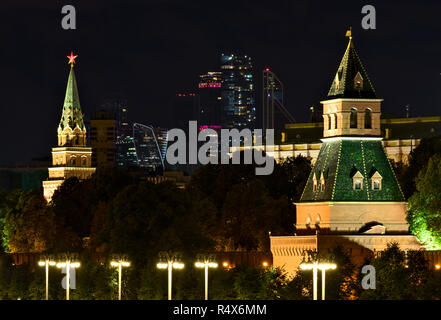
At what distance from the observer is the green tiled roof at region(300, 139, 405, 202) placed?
148500 millimetres

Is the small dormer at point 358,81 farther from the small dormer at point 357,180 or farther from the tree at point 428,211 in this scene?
the tree at point 428,211

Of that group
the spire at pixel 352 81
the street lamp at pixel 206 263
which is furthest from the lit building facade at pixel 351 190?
the street lamp at pixel 206 263

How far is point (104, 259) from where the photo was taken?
171750 millimetres

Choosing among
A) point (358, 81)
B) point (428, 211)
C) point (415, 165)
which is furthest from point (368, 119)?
point (415, 165)

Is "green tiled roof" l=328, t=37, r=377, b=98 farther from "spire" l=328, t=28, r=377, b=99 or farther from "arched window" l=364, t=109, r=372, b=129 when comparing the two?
"arched window" l=364, t=109, r=372, b=129

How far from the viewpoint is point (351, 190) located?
14862 centimetres

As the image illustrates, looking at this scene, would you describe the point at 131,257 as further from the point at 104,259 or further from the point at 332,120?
the point at 332,120

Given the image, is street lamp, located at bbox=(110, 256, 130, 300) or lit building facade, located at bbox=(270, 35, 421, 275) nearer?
street lamp, located at bbox=(110, 256, 130, 300)

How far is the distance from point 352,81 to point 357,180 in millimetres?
6675

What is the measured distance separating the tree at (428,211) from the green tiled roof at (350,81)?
25.8 feet

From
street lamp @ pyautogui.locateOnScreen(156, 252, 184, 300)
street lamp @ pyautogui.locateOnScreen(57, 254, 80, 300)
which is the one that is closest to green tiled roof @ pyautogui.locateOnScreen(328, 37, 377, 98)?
street lamp @ pyautogui.locateOnScreen(156, 252, 184, 300)

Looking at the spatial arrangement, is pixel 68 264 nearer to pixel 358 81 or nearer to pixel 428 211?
pixel 358 81

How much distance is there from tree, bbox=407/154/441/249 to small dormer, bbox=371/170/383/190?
11.9 ft
